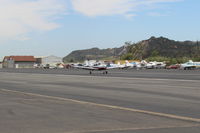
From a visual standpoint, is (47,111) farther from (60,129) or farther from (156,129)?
(156,129)

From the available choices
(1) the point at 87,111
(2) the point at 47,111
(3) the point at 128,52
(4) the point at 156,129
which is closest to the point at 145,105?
(1) the point at 87,111

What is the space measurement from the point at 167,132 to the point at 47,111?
5.14 meters

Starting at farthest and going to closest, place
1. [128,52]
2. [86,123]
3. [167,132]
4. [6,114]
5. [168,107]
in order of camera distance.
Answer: [128,52], [168,107], [6,114], [86,123], [167,132]

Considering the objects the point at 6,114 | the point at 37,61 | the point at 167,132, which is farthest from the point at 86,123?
the point at 37,61

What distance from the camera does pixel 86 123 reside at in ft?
32.9

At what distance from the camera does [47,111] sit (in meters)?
12.5

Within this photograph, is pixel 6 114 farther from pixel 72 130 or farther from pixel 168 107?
pixel 168 107

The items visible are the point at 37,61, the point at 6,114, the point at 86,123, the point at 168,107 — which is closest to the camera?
the point at 86,123

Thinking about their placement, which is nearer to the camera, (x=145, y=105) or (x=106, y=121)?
(x=106, y=121)

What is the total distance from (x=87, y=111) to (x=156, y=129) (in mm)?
3926

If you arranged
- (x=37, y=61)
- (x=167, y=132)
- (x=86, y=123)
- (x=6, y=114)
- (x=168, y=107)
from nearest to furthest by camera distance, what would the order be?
1. (x=167, y=132)
2. (x=86, y=123)
3. (x=6, y=114)
4. (x=168, y=107)
5. (x=37, y=61)

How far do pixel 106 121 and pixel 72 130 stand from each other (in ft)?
5.13

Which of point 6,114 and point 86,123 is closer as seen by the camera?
point 86,123

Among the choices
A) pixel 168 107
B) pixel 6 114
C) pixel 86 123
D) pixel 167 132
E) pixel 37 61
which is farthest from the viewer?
pixel 37 61
